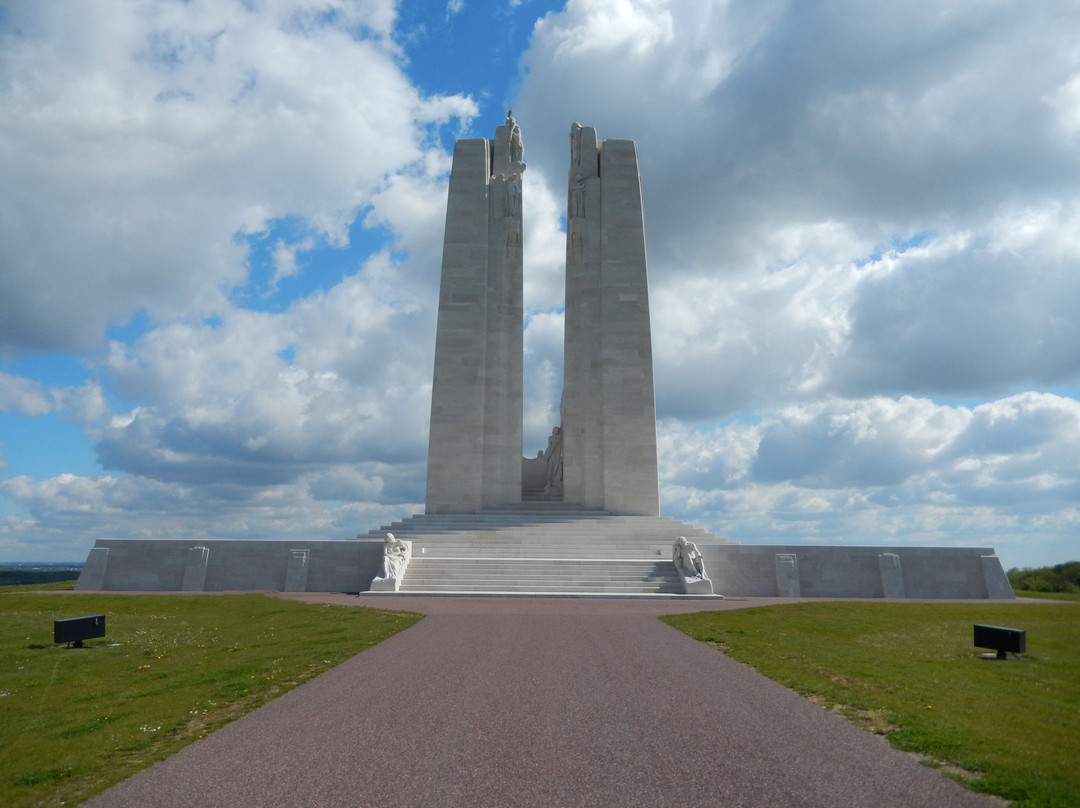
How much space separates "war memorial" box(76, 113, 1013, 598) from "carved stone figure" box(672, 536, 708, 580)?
67 millimetres

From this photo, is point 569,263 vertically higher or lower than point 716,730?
higher

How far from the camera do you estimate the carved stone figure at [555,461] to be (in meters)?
37.4

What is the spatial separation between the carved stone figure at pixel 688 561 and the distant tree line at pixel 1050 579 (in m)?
13.3

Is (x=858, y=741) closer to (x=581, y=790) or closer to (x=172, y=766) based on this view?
(x=581, y=790)

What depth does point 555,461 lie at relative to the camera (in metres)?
37.8

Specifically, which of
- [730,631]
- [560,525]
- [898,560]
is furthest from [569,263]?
[730,631]

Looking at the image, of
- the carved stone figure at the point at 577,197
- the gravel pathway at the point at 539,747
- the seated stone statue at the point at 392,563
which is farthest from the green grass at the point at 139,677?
the carved stone figure at the point at 577,197

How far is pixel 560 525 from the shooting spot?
93.8ft

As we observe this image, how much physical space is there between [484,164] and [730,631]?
92.7 feet

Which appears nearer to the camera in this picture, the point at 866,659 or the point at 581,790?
the point at 581,790

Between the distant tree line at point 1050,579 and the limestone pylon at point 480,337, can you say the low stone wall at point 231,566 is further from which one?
the distant tree line at point 1050,579

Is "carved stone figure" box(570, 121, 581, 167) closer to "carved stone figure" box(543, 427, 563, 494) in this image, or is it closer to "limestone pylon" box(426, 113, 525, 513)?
"limestone pylon" box(426, 113, 525, 513)

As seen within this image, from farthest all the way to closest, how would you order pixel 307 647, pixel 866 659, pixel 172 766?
1. pixel 307 647
2. pixel 866 659
3. pixel 172 766

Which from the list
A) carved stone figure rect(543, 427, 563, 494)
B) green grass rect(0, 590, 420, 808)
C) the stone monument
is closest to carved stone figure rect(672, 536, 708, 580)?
the stone monument
